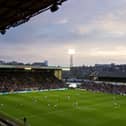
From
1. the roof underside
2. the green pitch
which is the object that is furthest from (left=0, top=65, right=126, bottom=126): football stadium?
the roof underside

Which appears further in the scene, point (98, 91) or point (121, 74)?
point (121, 74)

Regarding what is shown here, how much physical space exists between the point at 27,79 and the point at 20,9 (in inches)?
2530

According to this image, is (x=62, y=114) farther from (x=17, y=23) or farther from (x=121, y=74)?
(x=121, y=74)

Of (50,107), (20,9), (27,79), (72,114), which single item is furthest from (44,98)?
(20,9)

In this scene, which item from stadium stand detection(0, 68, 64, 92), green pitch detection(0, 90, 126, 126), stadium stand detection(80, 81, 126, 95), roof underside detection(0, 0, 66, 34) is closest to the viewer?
roof underside detection(0, 0, 66, 34)

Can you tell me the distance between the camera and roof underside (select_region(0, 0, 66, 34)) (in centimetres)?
931

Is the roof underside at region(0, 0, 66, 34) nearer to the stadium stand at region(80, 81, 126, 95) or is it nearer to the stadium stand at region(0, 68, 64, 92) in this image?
the stadium stand at region(80, 81, 126, 95)

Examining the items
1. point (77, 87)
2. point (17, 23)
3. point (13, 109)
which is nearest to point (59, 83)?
point (77, 87)

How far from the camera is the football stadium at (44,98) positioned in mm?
10731

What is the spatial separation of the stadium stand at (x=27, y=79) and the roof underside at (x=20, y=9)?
53.2 m

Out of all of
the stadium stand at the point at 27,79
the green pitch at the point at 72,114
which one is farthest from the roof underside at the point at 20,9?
the stadium stand at the point at 27,79

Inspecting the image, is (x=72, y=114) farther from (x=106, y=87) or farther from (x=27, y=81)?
(x=27, y=81)

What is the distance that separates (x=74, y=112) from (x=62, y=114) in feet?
7.29

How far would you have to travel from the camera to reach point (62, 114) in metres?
36.0
